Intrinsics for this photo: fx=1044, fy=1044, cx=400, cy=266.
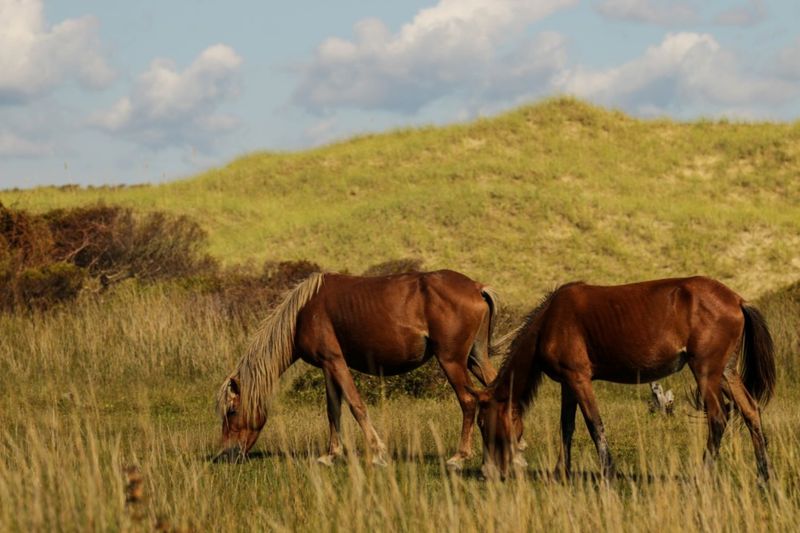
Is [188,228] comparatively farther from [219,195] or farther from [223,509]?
[223,509]

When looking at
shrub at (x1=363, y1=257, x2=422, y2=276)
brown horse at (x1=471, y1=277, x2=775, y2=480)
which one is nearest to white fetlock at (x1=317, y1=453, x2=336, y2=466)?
brown horse at (x1=471, y1=277, x2=775, y2=480)

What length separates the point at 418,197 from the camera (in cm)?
3553

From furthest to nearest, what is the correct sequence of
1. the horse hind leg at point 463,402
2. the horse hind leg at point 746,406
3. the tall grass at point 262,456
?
the horse hind leg at point 463,402 → the horse hind leg at point 746,406 → the tall grass at point 262,456

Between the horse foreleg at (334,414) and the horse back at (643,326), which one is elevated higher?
the horse back at (643,326)

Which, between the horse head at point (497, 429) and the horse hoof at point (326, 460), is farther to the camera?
the horse hoof at point (326, 460)

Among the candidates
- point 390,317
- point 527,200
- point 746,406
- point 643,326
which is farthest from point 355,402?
point 527,200

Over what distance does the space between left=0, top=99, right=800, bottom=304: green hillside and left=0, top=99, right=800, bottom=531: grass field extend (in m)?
0.11

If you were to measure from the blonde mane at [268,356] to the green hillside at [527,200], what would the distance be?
17.9 metres

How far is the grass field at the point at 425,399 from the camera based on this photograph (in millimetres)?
6039

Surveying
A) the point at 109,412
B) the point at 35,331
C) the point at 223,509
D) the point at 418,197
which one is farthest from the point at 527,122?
the point at 223,509

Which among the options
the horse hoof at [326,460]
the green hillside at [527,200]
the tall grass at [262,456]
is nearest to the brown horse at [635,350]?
the tall grass at [262,456]

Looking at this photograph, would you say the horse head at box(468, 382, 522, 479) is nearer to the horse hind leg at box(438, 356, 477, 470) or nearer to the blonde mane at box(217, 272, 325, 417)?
the horse hind leg at box(438, 356, 477, 470)

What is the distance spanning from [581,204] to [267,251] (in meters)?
10.3

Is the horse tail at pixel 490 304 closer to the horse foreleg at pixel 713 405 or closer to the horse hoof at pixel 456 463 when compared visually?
the horse hoof at pixel 456 463
